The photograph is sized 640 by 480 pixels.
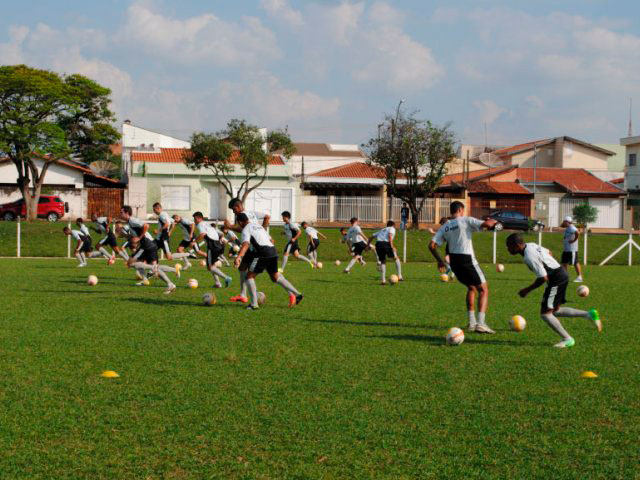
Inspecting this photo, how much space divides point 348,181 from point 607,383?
2085 inches

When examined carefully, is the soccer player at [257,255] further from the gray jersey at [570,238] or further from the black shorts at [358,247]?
the gray jersey at [570,238]

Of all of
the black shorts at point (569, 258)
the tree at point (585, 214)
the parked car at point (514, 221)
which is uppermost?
the tree at point (585, 214)

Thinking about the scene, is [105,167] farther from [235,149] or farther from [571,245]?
[571,245]

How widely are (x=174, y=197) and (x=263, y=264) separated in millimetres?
43585

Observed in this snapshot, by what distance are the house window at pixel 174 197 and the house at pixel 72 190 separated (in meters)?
3.29

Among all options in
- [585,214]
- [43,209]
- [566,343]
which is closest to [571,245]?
[566,343]

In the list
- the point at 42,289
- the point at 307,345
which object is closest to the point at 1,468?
the point at 307,345

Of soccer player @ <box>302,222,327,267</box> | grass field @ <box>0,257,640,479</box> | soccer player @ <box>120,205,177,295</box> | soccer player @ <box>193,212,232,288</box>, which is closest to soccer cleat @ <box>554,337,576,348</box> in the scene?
grass field @ <box>0,257,640,479</box>

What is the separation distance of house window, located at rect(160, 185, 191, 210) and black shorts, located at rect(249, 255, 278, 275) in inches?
1700

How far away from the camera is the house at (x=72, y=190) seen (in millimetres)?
53344

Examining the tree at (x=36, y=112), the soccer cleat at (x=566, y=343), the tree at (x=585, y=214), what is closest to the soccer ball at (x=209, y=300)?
the soccer cleat at (x=566, y=343)

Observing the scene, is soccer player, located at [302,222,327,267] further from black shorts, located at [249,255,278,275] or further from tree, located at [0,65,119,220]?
tree, located at [0,65,119,220]

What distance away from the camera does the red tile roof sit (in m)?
57.2

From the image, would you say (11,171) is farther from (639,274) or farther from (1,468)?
(1,468)
